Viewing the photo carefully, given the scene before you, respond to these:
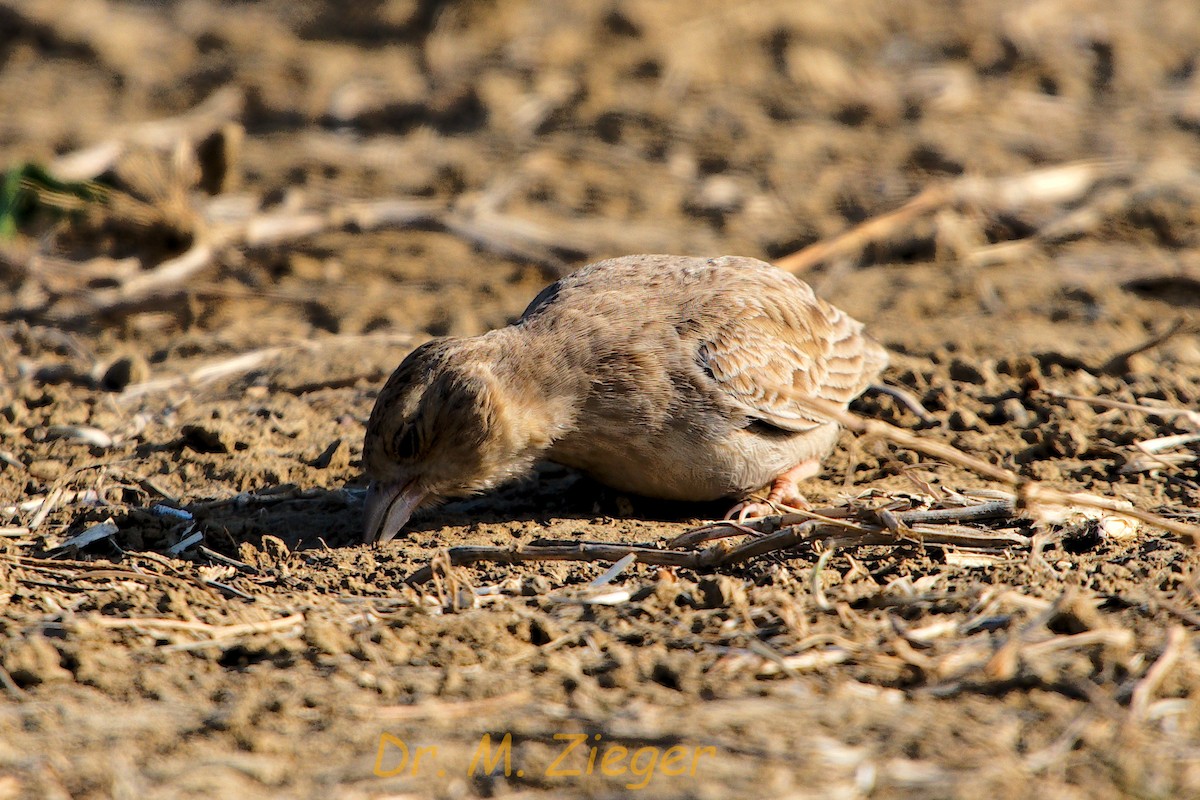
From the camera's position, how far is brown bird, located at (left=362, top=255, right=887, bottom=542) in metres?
5.38

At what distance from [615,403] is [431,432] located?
782mm

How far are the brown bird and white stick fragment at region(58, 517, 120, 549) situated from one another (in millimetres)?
1102

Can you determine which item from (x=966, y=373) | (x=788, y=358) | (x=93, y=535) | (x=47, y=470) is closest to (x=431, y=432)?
(x=93, y=535)

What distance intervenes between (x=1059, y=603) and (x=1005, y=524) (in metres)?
1.02

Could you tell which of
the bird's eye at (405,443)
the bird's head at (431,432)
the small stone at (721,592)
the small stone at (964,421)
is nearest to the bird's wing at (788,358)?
the small stone at (964,421)

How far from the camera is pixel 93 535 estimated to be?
541cm

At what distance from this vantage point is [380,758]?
357 centimetres

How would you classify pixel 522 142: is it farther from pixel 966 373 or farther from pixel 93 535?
pixel 93 535

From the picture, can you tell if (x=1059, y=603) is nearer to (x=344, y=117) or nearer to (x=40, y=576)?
(x=40, y=576)

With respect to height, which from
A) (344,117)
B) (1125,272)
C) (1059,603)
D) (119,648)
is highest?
(344,117)

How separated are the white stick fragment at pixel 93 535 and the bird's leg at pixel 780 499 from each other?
2667mm

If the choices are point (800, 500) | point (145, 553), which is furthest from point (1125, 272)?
point (145, 553)

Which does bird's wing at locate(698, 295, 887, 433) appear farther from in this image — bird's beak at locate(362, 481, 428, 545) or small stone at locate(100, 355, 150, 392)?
small stone at locate(100, 355, 150, 392)

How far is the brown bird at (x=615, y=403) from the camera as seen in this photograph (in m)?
5.38
